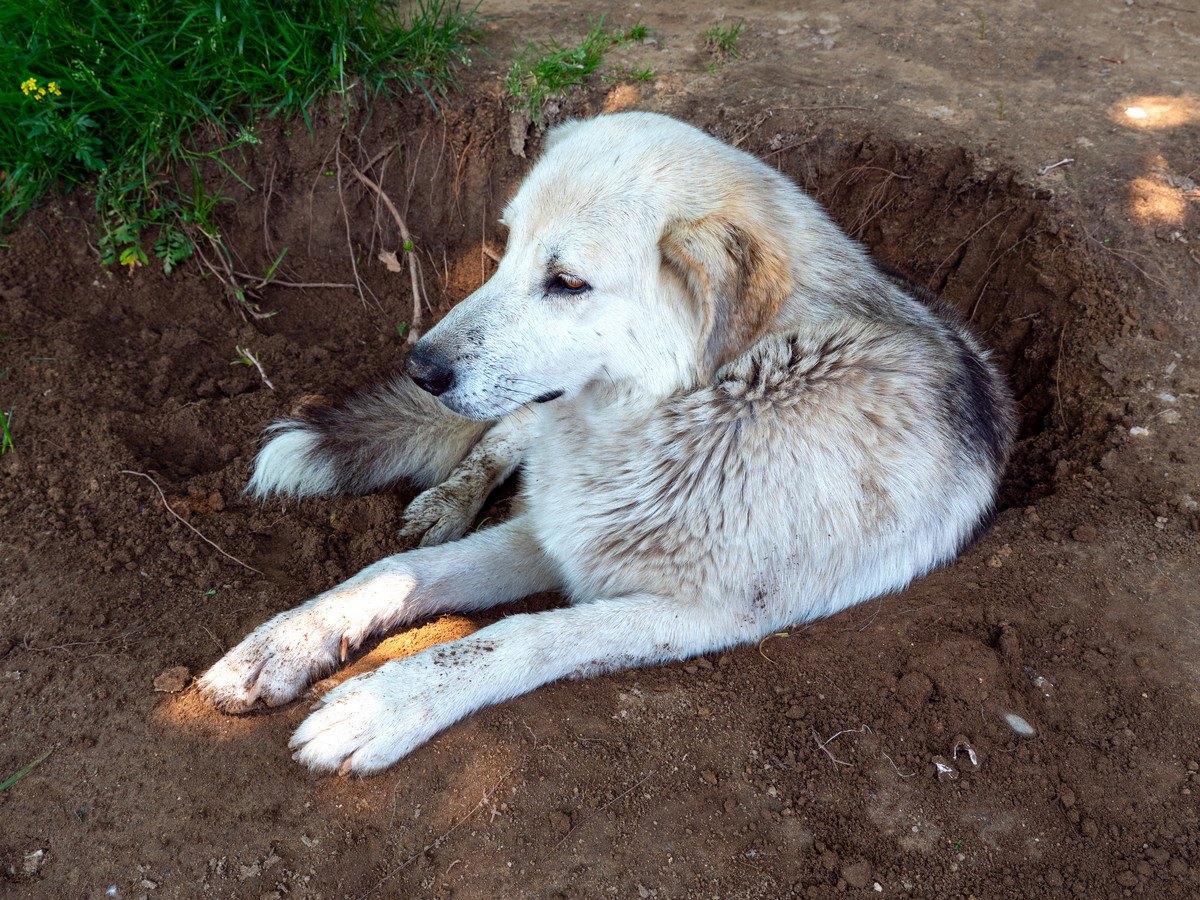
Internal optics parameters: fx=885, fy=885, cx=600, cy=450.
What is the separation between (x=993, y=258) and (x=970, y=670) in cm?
235

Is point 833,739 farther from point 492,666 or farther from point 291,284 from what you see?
point 291,284

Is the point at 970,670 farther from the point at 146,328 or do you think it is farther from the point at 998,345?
the point at 146,328

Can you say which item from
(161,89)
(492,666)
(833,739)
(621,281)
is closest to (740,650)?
(833,739)

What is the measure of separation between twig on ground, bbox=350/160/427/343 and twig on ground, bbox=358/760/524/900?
260 cm

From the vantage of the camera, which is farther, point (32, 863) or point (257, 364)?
point (257, 364)

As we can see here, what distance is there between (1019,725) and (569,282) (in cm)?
183

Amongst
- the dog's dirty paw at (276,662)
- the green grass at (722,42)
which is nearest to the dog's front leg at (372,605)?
the dog's dirty paw at (276,662)

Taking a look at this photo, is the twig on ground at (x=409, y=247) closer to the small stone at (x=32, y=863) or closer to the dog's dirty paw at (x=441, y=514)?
the dog's dirty paw at (x=441, y=514)

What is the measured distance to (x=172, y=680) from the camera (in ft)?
8.46

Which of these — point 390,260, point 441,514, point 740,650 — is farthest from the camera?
point 390,260

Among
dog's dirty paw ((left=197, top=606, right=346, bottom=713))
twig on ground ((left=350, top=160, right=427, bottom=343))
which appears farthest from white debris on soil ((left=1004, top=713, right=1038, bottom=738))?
twig on ground ((left=350, top=160, right=427, bottom=343))

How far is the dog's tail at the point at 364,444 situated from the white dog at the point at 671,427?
2.24ft

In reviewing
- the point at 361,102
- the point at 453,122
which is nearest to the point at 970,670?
the point at 453,122

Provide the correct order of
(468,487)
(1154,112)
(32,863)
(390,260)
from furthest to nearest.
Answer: (390,260), (1154,112), (468,487), (32,863)
